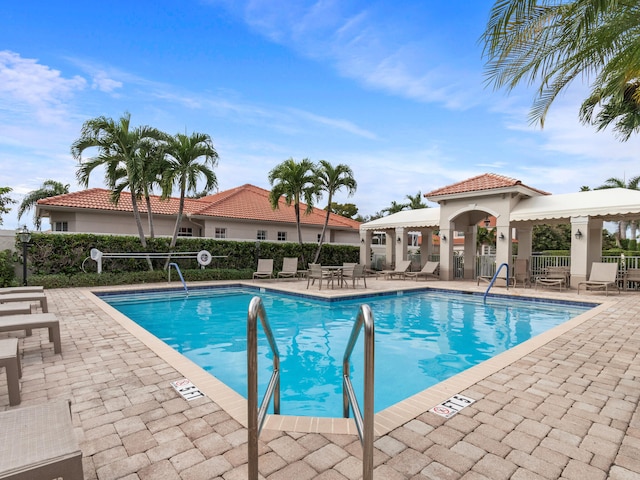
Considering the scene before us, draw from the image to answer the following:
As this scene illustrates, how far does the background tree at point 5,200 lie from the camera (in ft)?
107

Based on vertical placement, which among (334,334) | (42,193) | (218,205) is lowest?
Result: (334,334)

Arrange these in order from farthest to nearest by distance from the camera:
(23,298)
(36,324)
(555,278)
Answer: (555,278) → (23,298) → (36,324)

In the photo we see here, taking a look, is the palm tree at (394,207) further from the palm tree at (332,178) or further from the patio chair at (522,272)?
the patio chair at (522,272)

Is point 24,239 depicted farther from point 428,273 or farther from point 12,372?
point 428,273

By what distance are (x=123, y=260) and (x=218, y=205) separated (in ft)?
32.5

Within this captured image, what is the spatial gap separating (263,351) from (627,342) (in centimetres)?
735

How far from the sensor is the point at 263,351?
8000mm

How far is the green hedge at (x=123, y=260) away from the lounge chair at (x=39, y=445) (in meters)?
16.0

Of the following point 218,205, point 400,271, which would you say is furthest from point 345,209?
point 400,271

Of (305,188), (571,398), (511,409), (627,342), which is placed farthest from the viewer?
(305,188)

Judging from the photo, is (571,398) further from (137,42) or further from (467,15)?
(137,42)

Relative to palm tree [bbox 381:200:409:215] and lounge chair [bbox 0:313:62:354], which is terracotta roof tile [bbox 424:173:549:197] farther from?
palm tree [bbox 381:200:409:215]

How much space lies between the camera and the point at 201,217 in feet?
82.0

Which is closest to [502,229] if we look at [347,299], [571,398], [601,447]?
[347,299]
